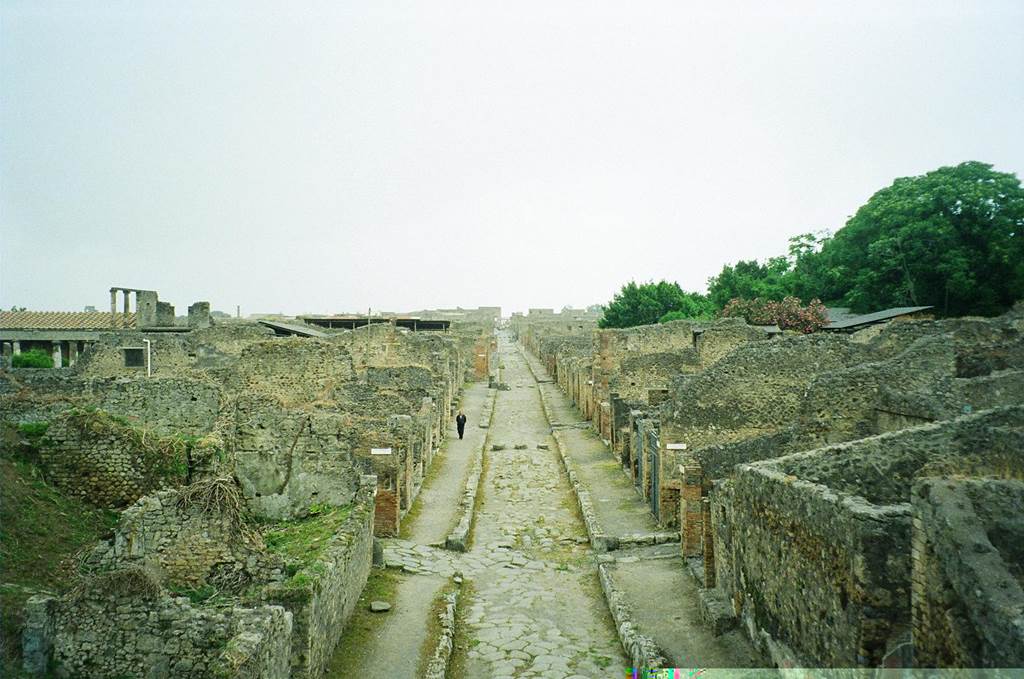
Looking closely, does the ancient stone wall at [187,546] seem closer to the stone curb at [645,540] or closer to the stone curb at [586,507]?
the stone curb at [586,507]

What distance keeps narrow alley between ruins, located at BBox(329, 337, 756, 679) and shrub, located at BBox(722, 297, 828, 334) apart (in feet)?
70.0

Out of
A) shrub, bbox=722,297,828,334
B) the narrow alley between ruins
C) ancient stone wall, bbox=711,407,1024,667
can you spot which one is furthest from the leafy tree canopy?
ancient stone wall, bbox=711,407,1024,667

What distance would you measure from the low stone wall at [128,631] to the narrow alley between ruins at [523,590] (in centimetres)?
212

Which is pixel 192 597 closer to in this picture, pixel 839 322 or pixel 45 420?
pixel 45 420

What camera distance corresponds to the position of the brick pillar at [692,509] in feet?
46.3

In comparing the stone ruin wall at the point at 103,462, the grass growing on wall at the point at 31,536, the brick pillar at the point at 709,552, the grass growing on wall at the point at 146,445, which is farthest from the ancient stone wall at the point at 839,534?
the stone ruin wall at the point at 103,462

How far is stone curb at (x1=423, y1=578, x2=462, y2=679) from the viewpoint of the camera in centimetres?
989

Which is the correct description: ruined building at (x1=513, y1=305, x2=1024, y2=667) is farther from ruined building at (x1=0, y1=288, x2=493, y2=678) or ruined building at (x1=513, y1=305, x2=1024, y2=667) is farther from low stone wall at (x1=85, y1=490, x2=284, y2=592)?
low stone wall at (x1=85, y1=490, x2=284, y2=592)

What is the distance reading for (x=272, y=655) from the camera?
763 centimetres

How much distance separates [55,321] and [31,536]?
39.8 m

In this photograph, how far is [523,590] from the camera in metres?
13.9

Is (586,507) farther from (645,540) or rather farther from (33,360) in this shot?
(33,360)

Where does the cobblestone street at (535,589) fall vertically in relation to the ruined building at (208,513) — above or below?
below

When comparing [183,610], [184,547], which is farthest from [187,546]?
[183,610]
